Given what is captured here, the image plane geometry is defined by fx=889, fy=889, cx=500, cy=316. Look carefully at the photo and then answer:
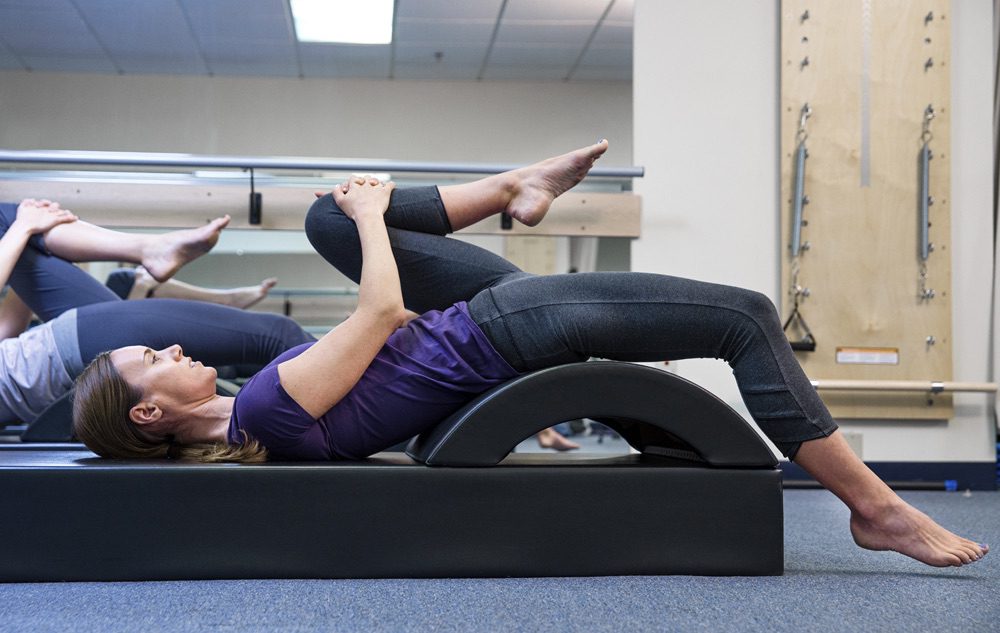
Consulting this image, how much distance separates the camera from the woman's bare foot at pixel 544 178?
68.0 inches

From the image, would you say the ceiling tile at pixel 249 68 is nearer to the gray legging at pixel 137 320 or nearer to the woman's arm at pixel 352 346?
the gray legging at pixel 137 320

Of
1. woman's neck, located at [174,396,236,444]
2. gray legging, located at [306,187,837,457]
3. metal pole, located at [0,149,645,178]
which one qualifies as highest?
metal pole, located at [0,149,645,178]

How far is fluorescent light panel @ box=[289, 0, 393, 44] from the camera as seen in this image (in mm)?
3961

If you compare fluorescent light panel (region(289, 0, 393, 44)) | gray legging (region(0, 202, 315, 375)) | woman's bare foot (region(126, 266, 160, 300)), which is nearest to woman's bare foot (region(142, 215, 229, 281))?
gray legging (region(0, 202, 315, 375))

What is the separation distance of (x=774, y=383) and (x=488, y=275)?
0.58m

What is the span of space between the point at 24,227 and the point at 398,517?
1533 mm

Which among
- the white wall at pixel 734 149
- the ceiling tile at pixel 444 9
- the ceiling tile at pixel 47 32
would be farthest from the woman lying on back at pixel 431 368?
the ceiling tile at pixel 47 32

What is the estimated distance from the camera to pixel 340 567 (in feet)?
4.95

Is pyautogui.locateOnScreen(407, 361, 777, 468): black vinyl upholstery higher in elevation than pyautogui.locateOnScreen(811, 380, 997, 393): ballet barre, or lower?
higher

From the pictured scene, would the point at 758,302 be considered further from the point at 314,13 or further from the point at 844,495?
the point at 314,13

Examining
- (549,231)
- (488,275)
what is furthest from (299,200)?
(488,275)

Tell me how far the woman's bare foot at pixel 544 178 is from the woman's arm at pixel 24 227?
55.4 inches

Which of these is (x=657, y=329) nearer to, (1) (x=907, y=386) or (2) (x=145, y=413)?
(2) (x=145, y=413)

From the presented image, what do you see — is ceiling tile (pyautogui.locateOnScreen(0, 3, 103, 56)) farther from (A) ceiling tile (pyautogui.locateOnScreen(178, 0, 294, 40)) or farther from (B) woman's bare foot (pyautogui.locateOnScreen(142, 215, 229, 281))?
(B) woman's bare foot (pyautogui.locateOnScreen(142, 215, 229, 281))
